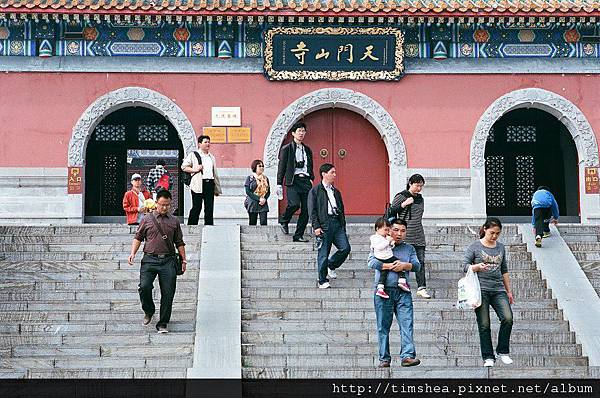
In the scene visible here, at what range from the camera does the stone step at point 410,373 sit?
9.27 metres

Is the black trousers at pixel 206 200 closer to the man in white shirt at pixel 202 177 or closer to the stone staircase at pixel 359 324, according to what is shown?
the man in white shirt at pixel 202 177

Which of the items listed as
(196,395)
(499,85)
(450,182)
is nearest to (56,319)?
(196,395)

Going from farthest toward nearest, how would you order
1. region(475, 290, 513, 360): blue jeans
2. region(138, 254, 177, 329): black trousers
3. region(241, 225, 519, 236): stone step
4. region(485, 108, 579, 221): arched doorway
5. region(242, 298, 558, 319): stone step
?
region(485, 108, 579, 221): arched doorway → region(241, 225, 519, 236): stone step → region(242, 298, 558, 319): stone step → region(138, 254, 177, 329): black trousers → region(475, 290, 513, 360): blue jeans

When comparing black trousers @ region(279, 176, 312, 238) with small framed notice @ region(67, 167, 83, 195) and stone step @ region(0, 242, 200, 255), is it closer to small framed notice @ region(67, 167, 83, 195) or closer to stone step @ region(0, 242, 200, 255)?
stone step @ region(0, 242, 200, 255)

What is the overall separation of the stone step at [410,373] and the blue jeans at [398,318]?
16cm

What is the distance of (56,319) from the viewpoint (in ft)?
35.2

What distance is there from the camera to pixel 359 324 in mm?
10797

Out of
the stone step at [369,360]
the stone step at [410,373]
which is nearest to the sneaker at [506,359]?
the stone step at [410,373]

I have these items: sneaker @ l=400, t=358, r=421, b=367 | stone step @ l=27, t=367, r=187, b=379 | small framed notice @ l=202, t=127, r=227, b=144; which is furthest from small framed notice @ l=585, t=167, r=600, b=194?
stone step @ l=27, t=367, r=187, b=379

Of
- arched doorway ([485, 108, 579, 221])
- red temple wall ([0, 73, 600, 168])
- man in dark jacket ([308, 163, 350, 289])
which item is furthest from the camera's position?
arched doorway ([485, 108, 579, 221])

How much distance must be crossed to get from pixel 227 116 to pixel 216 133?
0.36 m

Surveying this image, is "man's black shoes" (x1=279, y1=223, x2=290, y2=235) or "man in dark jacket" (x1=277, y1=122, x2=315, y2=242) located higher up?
"man in dark jacket" (x1=277, y1=122, x2=315, y2=242)

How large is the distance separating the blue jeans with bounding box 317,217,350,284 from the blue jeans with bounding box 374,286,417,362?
2190mm

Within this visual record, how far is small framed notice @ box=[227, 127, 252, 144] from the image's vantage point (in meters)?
17.2
